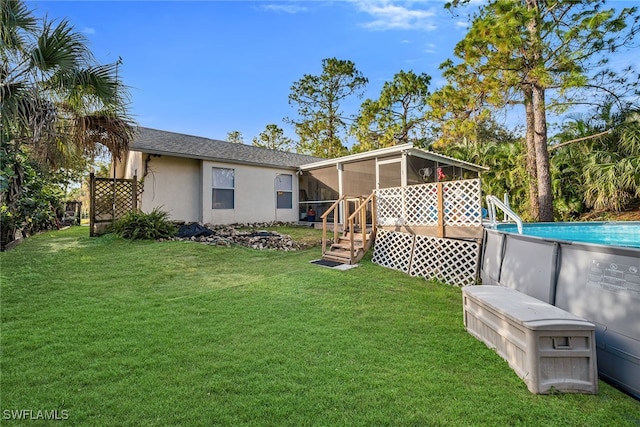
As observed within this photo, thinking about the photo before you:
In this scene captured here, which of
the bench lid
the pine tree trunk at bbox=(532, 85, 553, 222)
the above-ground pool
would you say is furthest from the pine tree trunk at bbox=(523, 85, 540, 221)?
the bench lid

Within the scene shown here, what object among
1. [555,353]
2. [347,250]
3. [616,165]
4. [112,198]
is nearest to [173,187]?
[112,198]

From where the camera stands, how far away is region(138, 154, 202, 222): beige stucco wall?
31.4 feet

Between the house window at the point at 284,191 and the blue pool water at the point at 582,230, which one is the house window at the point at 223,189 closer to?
the house window at the point at 284,191

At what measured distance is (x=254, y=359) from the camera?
2.52 metres

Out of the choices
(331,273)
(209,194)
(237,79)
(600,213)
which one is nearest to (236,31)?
(237,79)

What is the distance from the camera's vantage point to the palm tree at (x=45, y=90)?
434 cm

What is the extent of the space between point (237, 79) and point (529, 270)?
43.7ft

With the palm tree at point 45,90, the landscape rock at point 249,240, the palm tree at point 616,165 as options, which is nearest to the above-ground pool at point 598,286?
the landscape rock at point 249,240

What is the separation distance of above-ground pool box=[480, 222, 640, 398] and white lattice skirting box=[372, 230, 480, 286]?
4.32ft

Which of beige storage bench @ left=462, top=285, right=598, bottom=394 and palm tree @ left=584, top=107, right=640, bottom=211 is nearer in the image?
beige storage bench @ left=462, top=285, right=598, bottom=394

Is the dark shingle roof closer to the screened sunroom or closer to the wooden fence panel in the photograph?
the wooden fence panel

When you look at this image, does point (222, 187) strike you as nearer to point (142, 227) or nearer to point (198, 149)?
point (198, 149)

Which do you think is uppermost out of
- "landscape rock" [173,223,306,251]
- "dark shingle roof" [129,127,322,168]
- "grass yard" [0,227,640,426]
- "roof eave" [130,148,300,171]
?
"dark shingle roof" [129,127,322,168]

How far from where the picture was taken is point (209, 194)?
34.3 feet
